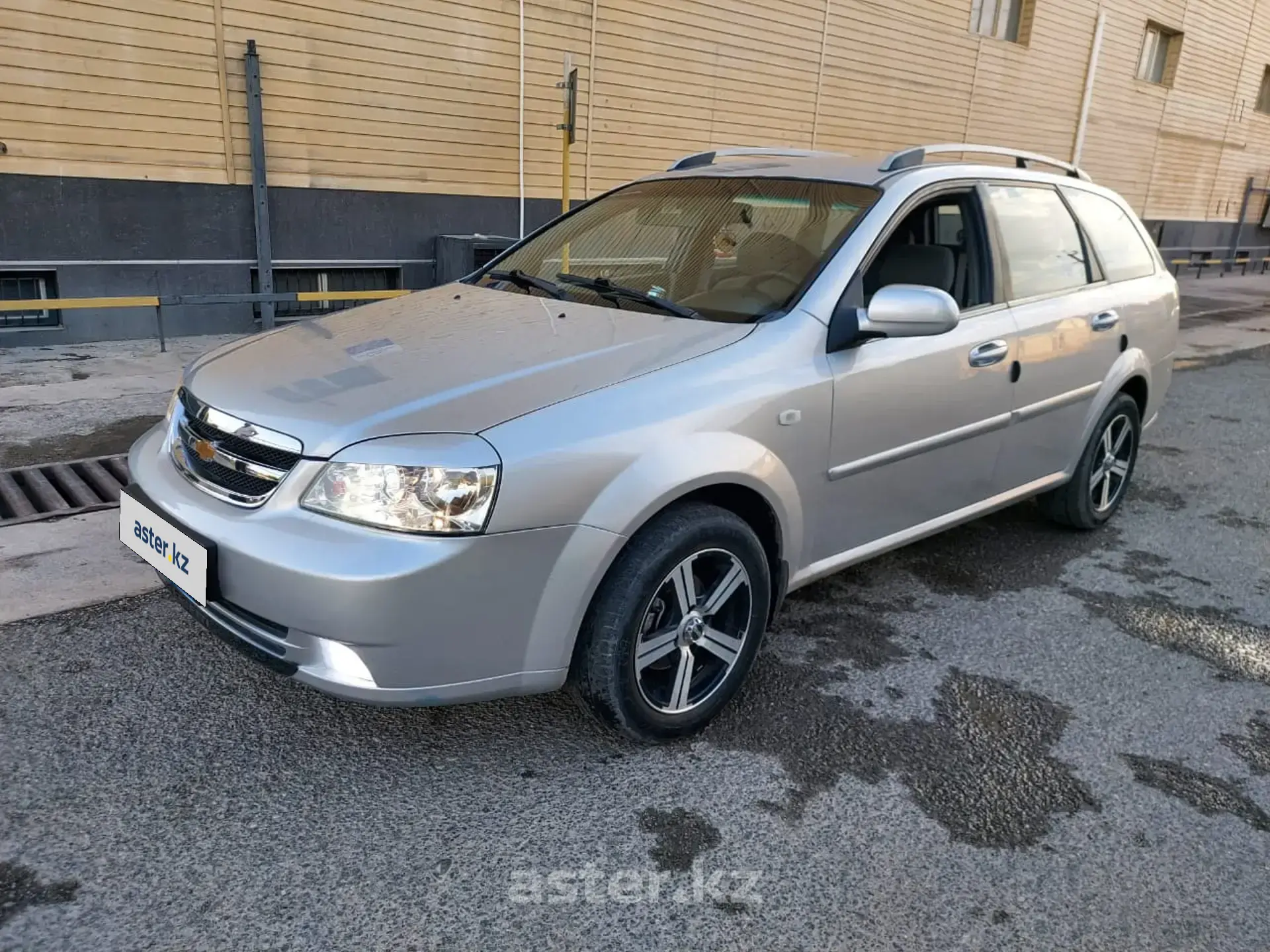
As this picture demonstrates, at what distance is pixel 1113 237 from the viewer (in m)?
4.55

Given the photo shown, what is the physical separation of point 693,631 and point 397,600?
91cm

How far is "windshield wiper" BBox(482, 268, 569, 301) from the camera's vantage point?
3.39m

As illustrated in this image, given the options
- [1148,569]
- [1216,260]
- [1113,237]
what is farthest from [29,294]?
[1216,260]

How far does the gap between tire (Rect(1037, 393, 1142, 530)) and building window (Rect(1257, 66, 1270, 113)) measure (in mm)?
22867

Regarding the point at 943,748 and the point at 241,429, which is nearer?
the point at 241,429

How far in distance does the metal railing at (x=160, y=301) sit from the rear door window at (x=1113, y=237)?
4681mm

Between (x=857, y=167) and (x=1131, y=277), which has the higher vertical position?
(x=857, y=167)

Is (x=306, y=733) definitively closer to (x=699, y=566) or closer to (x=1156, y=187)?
(x=699, y=566)

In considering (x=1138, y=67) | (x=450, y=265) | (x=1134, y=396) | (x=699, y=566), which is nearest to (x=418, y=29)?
(x=450, y=265)

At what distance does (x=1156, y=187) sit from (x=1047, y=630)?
19.3 meters

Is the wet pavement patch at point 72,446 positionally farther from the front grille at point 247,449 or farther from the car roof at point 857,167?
the car roof at point 857,167

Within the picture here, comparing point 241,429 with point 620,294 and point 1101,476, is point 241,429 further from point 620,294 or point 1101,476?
point 1101,476

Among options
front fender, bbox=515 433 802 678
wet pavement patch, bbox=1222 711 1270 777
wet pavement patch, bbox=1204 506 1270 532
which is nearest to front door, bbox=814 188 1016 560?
front fender, bbox=515 433 802 678

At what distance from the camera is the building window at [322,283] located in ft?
30.1
